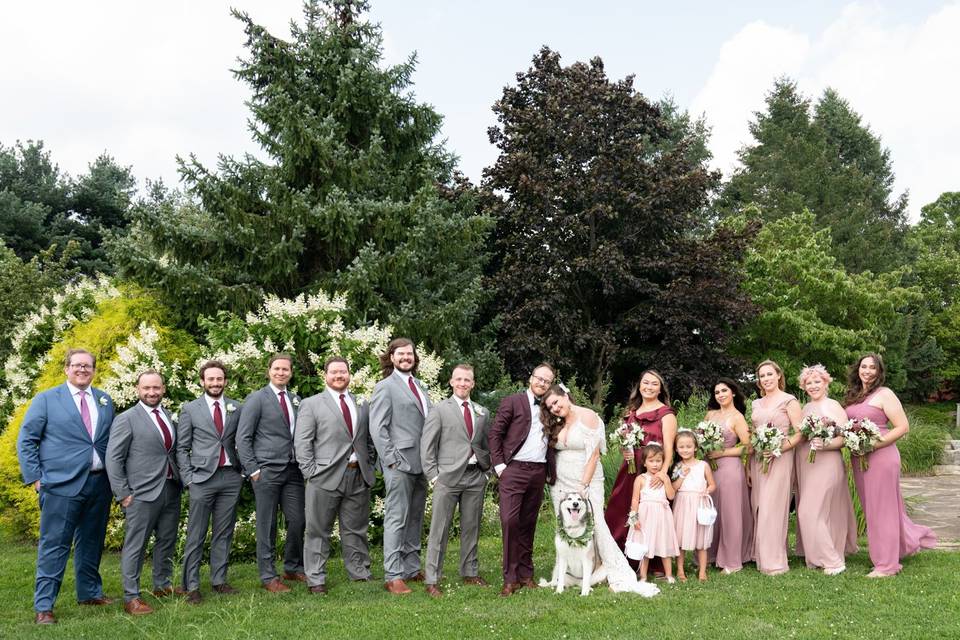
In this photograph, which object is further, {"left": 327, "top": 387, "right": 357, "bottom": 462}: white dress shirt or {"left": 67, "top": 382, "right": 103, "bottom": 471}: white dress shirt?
{"left": 327, "top": 387, "right": 357, "bottom": 462}: white dress shirt

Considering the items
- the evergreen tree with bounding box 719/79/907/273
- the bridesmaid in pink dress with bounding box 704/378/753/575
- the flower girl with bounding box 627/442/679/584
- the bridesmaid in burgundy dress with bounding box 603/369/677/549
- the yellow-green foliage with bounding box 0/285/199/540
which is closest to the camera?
the flower girl with bounding box 627/442/679/584

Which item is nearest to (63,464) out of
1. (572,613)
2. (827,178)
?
(572,613)

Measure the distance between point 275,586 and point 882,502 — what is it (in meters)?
5.68

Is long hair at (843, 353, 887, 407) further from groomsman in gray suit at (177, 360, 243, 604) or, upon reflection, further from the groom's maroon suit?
groomsman in gray suit at (177, 360, 243, 604)

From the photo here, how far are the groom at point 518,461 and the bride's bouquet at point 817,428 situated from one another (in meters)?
2.36

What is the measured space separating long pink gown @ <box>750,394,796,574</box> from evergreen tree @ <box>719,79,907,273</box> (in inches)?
1112

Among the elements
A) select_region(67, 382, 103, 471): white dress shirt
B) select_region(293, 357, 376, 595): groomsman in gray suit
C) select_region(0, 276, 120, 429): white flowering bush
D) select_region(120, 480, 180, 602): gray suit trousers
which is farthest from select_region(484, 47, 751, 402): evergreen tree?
select_region(67, 382, 103, 471): white dress shirt

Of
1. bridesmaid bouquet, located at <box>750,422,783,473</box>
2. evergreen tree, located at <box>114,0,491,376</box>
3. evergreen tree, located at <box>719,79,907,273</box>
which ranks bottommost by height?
bridesmaid bouquet, located at <box>750,422,783,473</box>

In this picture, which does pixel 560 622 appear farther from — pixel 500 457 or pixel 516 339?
pixel 516 339

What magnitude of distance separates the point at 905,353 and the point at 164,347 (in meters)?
29.8

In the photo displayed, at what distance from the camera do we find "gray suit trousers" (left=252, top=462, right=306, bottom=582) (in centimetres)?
772

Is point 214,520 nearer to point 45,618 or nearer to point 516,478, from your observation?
point 45,618

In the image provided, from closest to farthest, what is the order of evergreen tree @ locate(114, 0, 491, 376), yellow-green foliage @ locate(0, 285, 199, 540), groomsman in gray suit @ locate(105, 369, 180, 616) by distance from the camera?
groomsman in gray suit @ locate(105, 369, 180, 616) < yellow-green foliage @ locate(0, 285, 199, 540) < evergreen tree @ locate(114, 0, 491, 376)

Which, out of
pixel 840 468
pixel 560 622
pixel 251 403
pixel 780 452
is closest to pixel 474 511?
pixel 560 622
